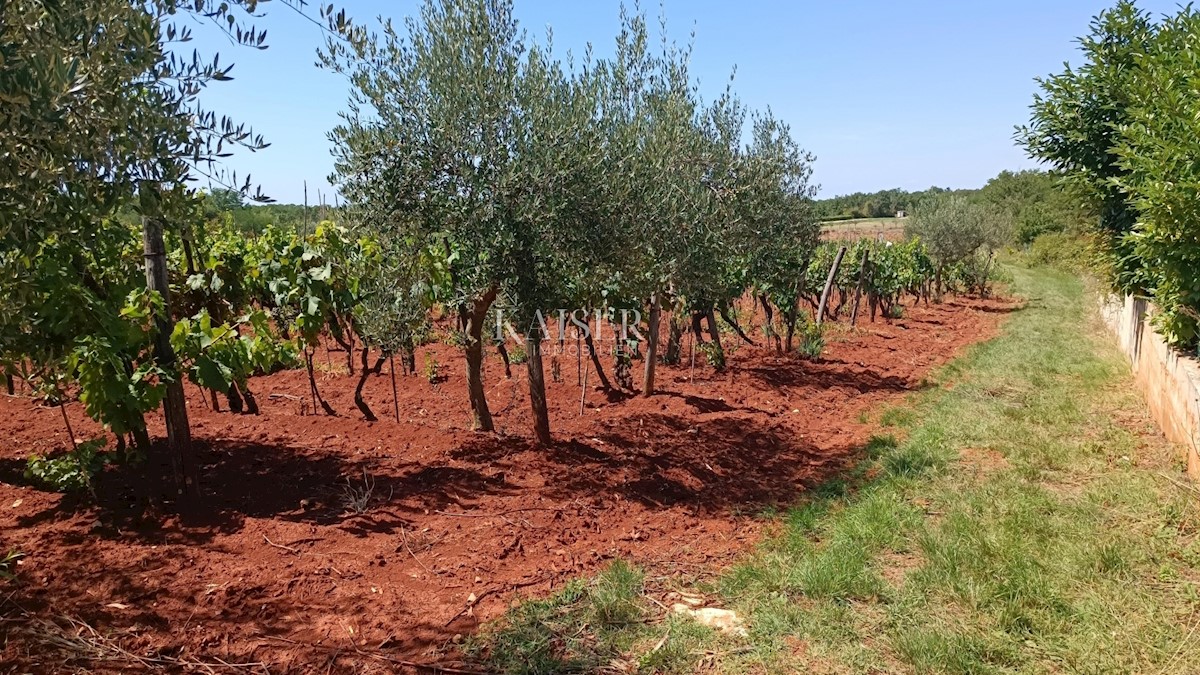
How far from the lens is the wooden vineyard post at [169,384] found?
4.36m

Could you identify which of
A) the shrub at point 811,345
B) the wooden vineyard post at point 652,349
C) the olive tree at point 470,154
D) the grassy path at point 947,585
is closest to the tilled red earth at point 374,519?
the grassy path at point 947,585

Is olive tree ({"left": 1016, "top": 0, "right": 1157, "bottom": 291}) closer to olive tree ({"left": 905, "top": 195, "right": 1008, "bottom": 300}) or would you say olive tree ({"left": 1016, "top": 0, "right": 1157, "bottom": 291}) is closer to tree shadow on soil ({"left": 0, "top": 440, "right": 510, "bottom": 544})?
tree shadow on soil ({"left": 0, "top": 440, "right": 510, "bottom": 544})

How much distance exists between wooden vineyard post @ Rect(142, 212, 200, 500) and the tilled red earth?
0.24 m

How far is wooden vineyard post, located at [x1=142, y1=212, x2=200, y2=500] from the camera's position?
4.36 metres

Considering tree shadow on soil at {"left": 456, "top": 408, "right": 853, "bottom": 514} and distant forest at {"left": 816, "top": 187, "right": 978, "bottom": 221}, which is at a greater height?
distant forest at {"left": 816, "top": 187, "right": 978, "bottom": 221}

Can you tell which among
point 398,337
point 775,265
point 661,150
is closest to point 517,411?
point 398,337

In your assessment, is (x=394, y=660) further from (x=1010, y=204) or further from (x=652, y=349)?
(x=1010, y=204)

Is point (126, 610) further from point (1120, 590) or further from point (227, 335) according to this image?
point (1120, 590)

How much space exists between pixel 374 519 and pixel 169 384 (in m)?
1.63

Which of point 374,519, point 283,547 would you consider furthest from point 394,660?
point 374,519

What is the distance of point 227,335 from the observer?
5.02m

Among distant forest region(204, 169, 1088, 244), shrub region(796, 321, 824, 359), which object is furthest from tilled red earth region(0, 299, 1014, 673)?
distant forest region(204, 169, 1088, 244)

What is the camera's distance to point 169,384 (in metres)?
4.47

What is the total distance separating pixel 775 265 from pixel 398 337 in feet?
26.0
